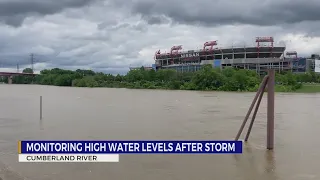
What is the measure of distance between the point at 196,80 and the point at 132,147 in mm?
79248

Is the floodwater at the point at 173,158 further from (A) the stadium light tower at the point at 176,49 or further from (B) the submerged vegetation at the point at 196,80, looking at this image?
(A) the stadium light tower at the point at 176,49

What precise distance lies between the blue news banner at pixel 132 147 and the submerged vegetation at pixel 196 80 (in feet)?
245

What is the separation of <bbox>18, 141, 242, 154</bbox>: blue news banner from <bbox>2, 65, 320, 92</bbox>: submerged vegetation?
74.7 metres

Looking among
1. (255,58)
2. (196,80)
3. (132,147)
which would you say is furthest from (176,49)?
(132,147)

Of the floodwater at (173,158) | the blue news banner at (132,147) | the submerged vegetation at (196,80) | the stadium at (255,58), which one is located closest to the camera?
the blue news banner at (132,147)

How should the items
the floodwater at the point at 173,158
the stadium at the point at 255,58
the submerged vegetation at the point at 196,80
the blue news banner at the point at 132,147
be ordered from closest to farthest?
the blue news banner at the point at 132,147
the floodwater at the point at 173,158
the submerged vegetation at the point at 196,80
the stadium at the point at 255,58

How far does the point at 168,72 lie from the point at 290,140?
299 ft

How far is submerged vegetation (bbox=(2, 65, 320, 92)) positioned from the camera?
285 ft

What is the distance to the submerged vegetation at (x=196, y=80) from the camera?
86.9m

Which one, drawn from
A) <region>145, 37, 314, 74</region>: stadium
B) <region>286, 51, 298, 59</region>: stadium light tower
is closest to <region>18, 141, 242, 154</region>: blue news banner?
<region>145, 37, 314, 74</region>: stadium

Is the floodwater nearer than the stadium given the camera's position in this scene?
Yes

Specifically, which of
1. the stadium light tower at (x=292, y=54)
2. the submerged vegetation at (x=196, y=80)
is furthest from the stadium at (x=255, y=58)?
the submerged vegetation at (x=196, y=80)

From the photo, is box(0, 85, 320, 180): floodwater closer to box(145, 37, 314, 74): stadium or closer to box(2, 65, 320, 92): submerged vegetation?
box(2, 65, 320, 92): submerged vegetation

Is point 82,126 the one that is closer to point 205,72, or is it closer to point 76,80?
point 205,72
